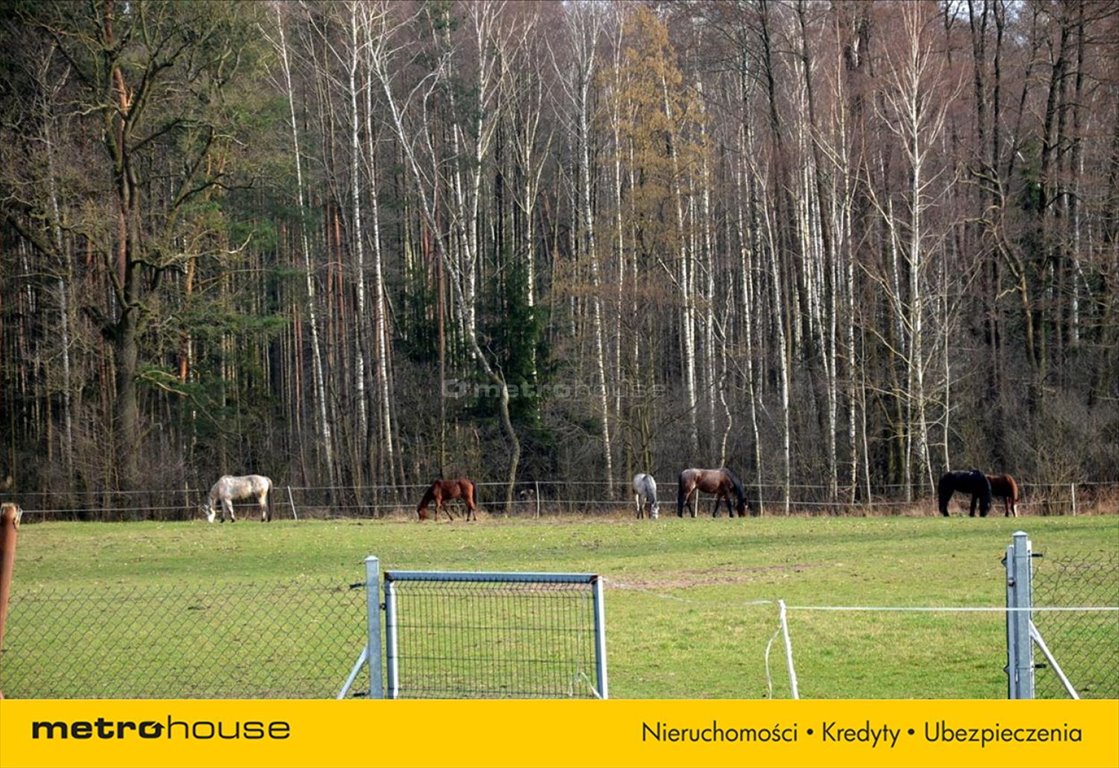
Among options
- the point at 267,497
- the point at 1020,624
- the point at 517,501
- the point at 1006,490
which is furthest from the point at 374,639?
the point at 517,501

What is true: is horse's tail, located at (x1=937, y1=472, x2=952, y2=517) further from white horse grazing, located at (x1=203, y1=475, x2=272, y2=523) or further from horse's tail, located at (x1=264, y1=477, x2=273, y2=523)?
horse's tail, located at (x1=264, y1=477, x2=273, y2=523)

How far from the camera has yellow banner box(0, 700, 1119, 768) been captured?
6957 mm

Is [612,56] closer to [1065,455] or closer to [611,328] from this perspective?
[611,328]

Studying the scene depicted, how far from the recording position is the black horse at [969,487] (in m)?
32.5

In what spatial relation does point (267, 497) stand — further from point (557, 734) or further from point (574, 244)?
point (557, 734)

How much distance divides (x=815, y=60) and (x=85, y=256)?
25.7m

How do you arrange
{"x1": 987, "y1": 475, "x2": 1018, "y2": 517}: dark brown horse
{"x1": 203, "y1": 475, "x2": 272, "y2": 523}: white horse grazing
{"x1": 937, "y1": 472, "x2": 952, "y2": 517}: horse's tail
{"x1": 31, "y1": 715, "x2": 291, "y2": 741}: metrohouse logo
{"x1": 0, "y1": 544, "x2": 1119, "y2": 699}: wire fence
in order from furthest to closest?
{"x1": 203, "y1": 475, "x2": 272, "y2": 523}: white horse grazing < {"x1": 937, "y1": 472, "x2": 952, "y2": 517}: horse's tail < {"x1": 987, "y1": 475, "x2": 1018, "y2": 517}: dark brown horse < {"x1": 0, "y1": 544, "x2": 1119, "y2": 699}: wire fence < {"x1": 31, "y1": 715, "x2": 291, "y2": 741}: metrohouse logo

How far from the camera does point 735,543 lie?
84.9ft

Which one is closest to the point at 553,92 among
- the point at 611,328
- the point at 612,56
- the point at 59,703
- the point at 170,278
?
the point at 612,56

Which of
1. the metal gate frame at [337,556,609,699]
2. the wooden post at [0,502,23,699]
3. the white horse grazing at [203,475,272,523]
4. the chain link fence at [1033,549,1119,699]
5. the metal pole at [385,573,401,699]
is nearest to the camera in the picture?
the wooden post at [0,502,23,699]

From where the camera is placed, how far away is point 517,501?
143 ft

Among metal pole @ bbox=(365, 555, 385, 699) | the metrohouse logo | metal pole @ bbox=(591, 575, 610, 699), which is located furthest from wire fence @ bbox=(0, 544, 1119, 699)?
the metrohouse logo

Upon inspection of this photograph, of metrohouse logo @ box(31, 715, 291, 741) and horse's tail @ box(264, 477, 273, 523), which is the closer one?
metrohouse logo @ box(31, 715, 291, 741)

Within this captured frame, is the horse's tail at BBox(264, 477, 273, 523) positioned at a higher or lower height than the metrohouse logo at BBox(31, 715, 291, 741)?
lower
